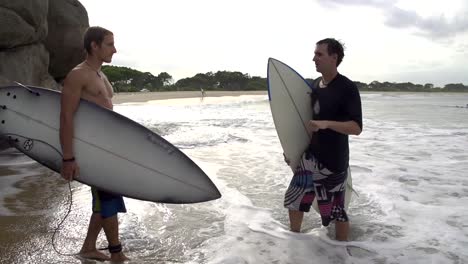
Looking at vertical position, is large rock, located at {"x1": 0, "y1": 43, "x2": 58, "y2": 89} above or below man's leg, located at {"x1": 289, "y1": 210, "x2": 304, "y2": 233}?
above

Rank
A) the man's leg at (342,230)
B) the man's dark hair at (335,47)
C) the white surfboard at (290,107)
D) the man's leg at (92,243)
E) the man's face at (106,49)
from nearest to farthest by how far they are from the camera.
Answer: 1. the man's face at (106,49)
2. the man's leg at (92,243)
3. the man's dark hair at (335,47)
4. the man's leg at (342,230)
5. the white surfboard at (290,107)

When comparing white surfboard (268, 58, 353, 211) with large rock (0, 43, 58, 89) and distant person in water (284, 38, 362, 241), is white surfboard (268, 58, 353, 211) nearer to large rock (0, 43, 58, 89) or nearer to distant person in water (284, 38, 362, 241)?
distant person in water (284, 38, 362, 241)

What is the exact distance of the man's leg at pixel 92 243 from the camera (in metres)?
2.76

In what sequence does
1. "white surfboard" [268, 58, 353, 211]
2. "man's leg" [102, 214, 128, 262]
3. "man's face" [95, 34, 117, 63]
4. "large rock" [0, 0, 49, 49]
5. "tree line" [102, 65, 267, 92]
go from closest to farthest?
"man's face" [95, 34, 117, 63]
"man's leg" [102, 214, 128, 262]
"white surfboard" [268, 58, 353, 211]
"large rock" [0, 0, 49, 49]
"tree line" [102, 65, 267, 92]

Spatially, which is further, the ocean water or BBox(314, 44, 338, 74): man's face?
the ocean water

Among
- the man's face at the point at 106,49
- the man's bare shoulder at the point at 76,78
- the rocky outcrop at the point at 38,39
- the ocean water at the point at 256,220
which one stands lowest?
the ocean water at the point at 256,220

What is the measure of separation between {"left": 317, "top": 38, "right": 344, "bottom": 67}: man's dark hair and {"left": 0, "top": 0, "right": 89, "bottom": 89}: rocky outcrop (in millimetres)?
5389

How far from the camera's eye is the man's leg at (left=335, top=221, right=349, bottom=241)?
A: 3176mm

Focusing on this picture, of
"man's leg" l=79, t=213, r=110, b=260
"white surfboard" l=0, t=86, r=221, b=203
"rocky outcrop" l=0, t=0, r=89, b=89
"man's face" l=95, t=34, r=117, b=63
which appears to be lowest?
"man's leg" l=79, t=213, r=110, b=260

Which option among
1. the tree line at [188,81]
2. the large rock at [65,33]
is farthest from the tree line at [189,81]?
the large rock at [65,33]

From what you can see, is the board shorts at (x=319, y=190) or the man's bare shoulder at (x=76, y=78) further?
the board shorts at (x=319, y=190)

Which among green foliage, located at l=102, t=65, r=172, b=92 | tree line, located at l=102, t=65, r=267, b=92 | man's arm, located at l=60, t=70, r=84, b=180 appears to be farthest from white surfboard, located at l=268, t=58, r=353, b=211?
tree line, located at l=102, t=65, r=267, b=92

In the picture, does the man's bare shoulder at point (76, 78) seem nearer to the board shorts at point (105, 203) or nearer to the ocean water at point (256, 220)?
the board shorts at point (105, 203)

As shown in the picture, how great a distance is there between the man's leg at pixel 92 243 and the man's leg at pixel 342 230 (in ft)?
5.79
